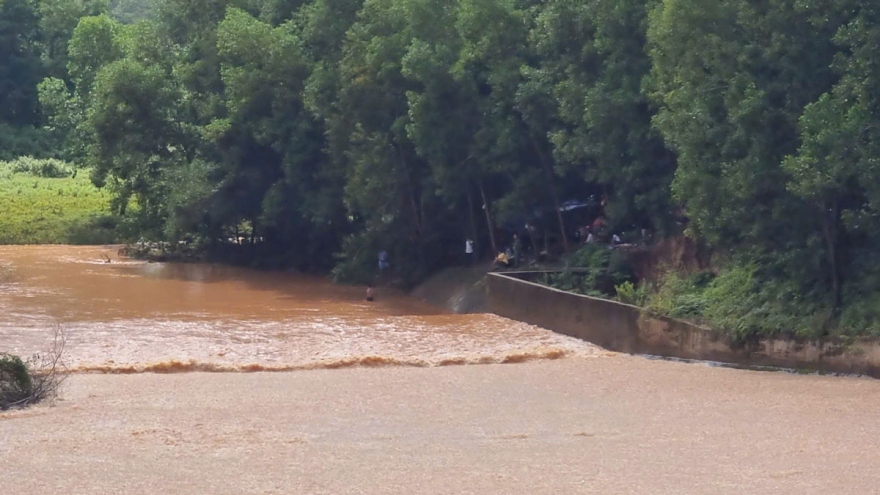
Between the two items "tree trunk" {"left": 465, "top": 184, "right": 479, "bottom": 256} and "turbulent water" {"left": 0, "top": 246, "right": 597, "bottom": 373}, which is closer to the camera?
"turbulent water" {"left": 0, "top": 246, "right": 597, "bottom": 373}

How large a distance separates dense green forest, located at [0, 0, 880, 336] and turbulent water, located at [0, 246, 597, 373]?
3.39m

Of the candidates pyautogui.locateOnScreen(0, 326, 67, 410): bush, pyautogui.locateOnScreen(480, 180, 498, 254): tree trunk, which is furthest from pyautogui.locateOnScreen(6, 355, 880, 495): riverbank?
pyautogui.locateOnScreen(480, 180, 498, 254): tree trunk

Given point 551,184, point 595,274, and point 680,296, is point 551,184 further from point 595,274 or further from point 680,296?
point 680,296

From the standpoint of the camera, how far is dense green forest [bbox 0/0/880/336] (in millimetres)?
21188

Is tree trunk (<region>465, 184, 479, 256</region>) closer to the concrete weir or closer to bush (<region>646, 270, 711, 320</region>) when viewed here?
the concrete weir

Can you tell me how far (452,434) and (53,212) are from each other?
4548 cm

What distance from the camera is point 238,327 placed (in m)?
27.4

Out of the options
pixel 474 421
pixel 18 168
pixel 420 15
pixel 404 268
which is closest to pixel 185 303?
pixel 404 268

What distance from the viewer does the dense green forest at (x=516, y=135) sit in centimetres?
2119

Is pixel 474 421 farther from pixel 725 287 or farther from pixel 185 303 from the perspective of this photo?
pixel 185 303

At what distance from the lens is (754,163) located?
71.1ft

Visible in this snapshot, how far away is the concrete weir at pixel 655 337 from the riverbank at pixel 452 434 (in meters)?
0.62

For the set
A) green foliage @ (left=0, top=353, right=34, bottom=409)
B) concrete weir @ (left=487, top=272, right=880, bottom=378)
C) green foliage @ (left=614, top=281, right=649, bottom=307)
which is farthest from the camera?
green foliage @ (left=614, top=281, right=649, bottom=307)

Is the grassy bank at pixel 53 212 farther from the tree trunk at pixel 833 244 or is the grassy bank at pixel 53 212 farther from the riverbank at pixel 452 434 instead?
the tree trunk at pixel 833 244
